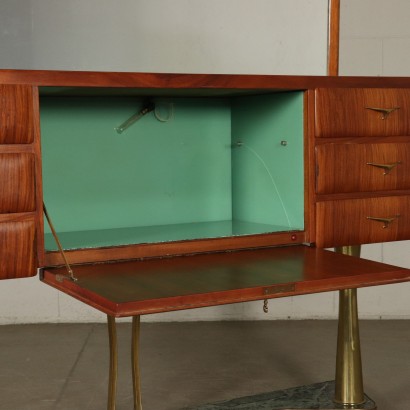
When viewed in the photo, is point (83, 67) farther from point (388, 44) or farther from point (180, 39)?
point (388, 44)

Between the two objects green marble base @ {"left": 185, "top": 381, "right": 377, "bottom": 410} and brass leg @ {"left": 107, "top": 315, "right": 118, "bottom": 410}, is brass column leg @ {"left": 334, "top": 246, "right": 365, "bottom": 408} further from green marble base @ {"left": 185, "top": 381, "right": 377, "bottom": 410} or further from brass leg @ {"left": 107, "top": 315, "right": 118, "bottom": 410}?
brass leg @ {"left": 107, "top": 315, "right": 118, "bottom": 410}

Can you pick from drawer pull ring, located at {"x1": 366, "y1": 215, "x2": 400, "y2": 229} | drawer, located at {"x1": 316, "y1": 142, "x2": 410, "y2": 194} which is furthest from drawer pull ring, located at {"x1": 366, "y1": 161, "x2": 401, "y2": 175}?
drawer pull ring, located at {"x1": 366, "y1": 215, "x2": 400, "y2": 229}

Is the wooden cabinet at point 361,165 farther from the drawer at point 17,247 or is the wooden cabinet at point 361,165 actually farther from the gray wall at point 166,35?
the drawer at point 17,247

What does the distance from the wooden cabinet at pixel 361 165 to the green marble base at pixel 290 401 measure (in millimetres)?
756

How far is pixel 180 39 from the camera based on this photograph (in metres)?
2.35

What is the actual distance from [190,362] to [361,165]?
185 centimetres

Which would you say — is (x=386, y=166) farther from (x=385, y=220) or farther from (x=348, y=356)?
(x=348, y=356)

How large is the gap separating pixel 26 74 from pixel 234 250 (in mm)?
739

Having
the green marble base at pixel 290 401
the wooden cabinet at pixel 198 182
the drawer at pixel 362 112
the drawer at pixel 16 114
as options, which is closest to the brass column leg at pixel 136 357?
the wooden cabinet at pixel 198 182

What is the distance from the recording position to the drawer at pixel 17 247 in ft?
6.06

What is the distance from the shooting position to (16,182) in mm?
1836

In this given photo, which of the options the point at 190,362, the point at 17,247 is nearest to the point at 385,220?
the point at 17,247

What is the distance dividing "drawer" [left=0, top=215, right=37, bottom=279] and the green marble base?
108cm

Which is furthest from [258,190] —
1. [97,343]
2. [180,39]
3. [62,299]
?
[62,299]
